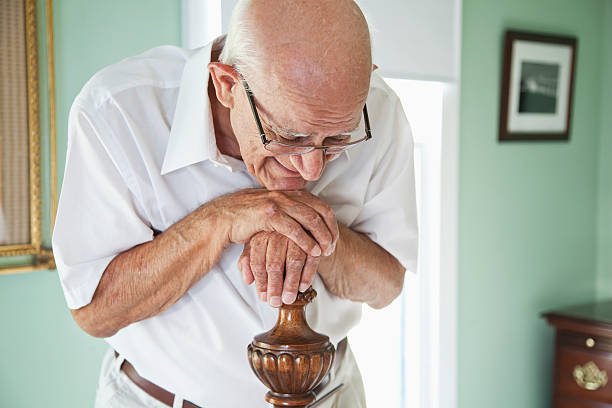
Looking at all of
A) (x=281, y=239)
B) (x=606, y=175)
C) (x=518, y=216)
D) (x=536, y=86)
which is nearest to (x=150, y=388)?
(x=281, y=239)

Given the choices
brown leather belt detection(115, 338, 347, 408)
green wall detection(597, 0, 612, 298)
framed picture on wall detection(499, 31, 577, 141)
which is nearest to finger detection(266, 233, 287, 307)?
brown leather belt detection(115, 338, 347, 408)

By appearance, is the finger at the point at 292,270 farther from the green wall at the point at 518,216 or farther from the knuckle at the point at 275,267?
the green wall at the point at 518,216

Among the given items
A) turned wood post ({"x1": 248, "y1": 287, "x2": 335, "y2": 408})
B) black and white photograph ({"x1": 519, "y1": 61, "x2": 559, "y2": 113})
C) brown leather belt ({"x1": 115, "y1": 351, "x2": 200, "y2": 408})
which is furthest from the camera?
black and white photograph ({"x1": 519, "y1": 61, "x2": 559, "y2": 113})

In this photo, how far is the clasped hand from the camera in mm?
812

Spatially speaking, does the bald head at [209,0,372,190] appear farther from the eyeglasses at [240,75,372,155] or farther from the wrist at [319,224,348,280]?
the wrist at [319,224,348,280]

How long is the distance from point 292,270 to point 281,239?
50 mm

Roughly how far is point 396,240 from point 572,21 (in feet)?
7.51

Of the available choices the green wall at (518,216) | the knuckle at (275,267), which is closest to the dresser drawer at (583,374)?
the green wall at (518,216)

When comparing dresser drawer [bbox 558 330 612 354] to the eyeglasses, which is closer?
the eyeglasses

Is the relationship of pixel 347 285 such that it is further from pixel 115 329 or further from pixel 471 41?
pixel 471 41

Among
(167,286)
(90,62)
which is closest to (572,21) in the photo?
(90,62)

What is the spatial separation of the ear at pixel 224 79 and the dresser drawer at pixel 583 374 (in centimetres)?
226

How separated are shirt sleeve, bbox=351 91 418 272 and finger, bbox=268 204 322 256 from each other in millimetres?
417

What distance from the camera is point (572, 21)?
308 centimetres
